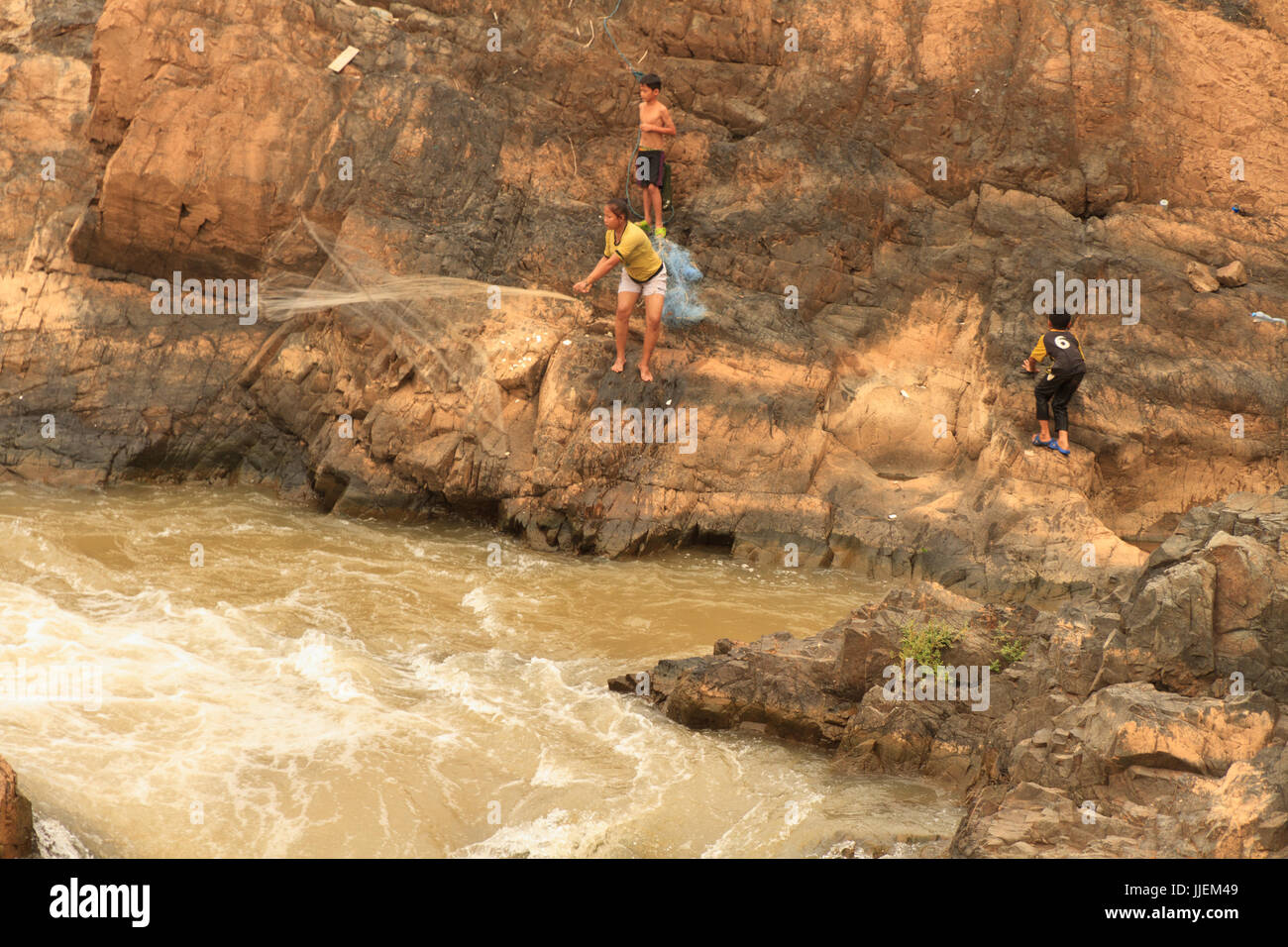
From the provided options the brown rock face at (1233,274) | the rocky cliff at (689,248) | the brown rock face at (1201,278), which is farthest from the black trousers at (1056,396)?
the brown rock face at (1233,274)

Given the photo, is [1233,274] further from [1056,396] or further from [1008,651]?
[1008,651]

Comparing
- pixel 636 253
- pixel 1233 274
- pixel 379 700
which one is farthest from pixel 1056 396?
pixel 379 700

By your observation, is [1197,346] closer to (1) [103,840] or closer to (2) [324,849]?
(2) [324,849]

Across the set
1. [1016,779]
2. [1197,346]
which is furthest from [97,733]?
[1197,346]

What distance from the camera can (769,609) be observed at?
8.82 m

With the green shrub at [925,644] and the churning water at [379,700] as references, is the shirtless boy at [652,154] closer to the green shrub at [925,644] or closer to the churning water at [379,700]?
the churning water at [379,700]

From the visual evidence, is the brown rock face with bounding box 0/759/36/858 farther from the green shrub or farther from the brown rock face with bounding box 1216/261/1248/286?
the brown rock face with bounding box 1216/261/1248/286

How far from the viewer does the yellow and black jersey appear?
9.76 m

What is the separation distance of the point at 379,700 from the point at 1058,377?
5.94 meters

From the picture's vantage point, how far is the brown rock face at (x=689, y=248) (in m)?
10.1

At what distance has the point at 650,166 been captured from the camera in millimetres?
10602

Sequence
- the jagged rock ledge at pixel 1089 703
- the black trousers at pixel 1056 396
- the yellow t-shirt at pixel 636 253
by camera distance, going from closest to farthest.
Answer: the jagged rock ledge at pixel 1089 703 < the yellow t-shirt at pixel 636 253 < the black trousers at pixel 1056 396

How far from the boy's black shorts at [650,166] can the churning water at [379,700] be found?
3296 millimetres

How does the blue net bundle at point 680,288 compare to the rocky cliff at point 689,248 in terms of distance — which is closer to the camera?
the rocky cliff at point 689,248
